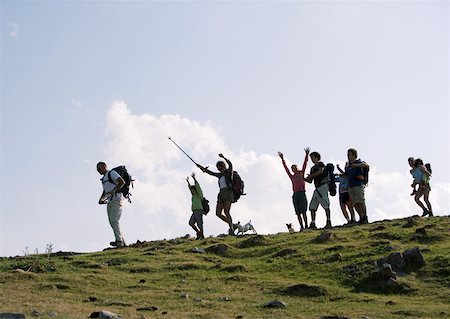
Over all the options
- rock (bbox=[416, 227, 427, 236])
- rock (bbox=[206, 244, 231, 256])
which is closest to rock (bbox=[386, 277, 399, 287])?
rock (bbox=[416, 227, 427, 236])

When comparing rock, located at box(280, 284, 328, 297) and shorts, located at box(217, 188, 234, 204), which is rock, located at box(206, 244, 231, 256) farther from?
rock, located at box(280, 284, 328, 297)

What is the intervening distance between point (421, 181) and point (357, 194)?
3.06m

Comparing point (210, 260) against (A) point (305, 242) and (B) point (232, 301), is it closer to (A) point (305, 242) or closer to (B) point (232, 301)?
(A) point (305, 242)

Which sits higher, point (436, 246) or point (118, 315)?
point (436, 246)

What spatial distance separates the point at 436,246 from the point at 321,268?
3.31 m

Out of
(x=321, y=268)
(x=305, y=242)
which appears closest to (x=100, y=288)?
(x=321, y=268)

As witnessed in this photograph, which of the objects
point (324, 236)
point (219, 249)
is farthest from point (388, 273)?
point (219, 249)

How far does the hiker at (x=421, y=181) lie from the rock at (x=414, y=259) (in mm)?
8053

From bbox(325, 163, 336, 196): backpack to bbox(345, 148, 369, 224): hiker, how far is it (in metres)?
0.68

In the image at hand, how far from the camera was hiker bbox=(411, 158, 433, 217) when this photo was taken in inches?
984

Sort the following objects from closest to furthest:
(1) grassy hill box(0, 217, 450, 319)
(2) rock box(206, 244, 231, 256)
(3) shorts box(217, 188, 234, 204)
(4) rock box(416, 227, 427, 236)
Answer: (1) grassy hill box(0, 217, 450, 319)
(4) rock box(416, 227, 427, 236)
(2) rock box(206, 244, 231, 256)
(3) shorts box(217, 188, 234, 204)

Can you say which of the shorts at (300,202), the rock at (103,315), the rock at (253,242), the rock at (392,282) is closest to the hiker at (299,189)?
the shorts at (300,202)

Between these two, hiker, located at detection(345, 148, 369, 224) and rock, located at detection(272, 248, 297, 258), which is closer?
rock, located at detection(272, 248, 297, 258)

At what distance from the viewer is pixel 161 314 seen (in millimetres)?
13266
